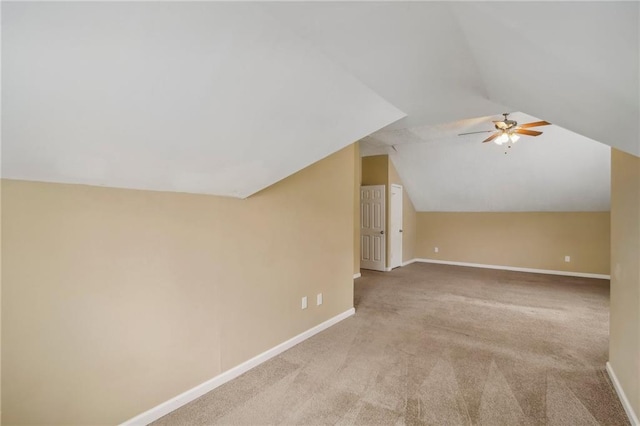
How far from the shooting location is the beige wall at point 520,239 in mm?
6121

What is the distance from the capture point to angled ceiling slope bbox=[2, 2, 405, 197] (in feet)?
3.04

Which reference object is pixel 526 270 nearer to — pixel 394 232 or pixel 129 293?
pixel 394 232

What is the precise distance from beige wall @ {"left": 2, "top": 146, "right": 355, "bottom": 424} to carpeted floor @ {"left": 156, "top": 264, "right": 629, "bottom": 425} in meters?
0.36

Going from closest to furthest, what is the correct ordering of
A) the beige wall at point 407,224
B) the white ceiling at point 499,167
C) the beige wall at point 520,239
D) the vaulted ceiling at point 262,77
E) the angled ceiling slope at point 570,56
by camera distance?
1. the angled ceiling slope at point 570,56
2. the vaulted ceiling at point 262,77
3. the white ceiling at point 499,167
4. the beige wall at point 520,239
5. the beige wall at point 407,224

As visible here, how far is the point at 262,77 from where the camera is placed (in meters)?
1.37

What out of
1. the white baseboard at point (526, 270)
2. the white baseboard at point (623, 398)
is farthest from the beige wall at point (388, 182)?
the white baseboard at point (623, 398)

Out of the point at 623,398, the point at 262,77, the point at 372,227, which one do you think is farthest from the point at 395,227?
the point at 262,77

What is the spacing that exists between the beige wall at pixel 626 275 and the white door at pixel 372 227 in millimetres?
4453

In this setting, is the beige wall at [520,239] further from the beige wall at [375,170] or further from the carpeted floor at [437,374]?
the carpeted floor at [437,374]

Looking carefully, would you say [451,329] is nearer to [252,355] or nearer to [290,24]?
[252,355]

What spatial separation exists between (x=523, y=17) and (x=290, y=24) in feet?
2.64

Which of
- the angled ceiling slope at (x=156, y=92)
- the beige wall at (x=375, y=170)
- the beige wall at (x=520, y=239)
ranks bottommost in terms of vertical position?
the beige wall at (x=520, y=239)

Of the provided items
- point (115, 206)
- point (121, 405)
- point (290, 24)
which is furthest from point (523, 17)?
point (121, 405)

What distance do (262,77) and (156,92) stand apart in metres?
0.45
